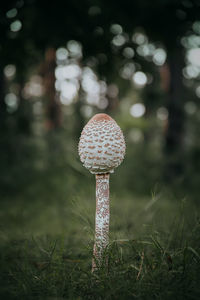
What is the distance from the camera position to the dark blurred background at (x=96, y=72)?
2.12 meters

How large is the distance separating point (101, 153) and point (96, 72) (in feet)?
5.84

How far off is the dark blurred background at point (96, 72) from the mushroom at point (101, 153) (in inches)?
14.1

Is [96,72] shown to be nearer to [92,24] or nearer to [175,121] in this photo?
[92,24]

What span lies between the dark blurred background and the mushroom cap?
14.9 inches

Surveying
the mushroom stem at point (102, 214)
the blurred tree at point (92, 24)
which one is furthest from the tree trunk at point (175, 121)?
the mushroom stem at point (102, 214)

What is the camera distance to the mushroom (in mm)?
1396

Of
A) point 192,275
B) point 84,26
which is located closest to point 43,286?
point 192,275

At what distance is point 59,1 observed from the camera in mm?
1984

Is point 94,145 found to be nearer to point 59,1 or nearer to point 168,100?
point 59,1

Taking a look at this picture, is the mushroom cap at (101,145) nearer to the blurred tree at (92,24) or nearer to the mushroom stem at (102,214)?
the mushroom stem at (102,214)

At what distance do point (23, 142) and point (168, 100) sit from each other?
3.37m

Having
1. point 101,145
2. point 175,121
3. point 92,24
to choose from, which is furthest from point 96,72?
point 175,121

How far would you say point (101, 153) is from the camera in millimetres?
1398

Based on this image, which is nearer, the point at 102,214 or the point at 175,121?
the point at 102,214
